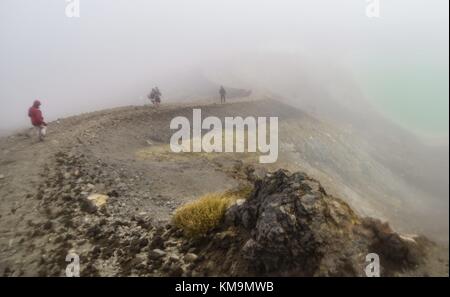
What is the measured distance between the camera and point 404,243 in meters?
7.51

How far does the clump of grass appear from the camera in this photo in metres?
10.0

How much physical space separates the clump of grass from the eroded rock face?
2.39ft

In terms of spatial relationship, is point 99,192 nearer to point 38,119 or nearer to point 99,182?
point 99,182

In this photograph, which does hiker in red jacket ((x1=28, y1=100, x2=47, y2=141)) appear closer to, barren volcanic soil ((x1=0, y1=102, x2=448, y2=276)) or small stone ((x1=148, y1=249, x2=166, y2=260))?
barren volcanic soil ((x1=0, y1=102, x2=448, y2=276))

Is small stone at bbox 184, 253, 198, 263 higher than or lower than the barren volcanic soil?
higher

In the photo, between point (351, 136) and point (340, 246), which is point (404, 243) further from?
point (351, 136)

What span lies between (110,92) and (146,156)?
73455 millimetres

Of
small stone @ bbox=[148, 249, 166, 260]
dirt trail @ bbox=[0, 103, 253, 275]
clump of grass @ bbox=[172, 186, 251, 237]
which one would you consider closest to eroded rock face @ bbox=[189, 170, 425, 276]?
clump of grass @ bbox=[172, 186, 251, 237]

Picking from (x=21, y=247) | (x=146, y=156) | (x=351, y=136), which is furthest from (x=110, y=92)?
(x=21, y=247)

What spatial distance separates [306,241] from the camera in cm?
784
